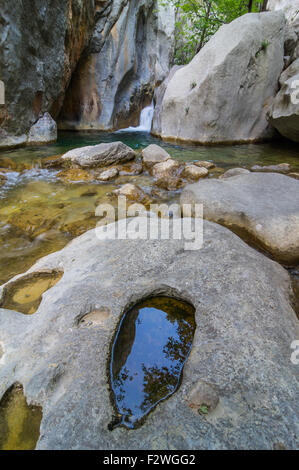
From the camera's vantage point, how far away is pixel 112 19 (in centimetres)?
1285

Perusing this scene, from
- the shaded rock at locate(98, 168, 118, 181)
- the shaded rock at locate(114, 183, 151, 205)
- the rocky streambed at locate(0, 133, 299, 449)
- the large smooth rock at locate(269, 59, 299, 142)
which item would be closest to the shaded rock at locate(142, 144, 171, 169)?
the shaded rock at locate(98, 168, 118, 181)

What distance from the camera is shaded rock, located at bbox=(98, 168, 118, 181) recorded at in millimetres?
5598

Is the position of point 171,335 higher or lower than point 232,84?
lower

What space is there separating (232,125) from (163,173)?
5.64 m

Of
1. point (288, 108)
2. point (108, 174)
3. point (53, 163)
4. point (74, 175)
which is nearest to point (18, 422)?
point (108, 174)

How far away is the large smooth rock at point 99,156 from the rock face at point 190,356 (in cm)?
455

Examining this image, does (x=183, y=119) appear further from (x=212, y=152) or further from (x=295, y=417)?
(x=295, y=417)

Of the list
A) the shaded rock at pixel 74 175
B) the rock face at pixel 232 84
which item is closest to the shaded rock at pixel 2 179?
the shaded rock at pixel 74 175

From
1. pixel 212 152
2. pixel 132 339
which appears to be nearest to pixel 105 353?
pixel 132 339

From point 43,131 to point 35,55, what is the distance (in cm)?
259

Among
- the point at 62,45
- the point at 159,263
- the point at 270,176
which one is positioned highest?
the point at 62,45

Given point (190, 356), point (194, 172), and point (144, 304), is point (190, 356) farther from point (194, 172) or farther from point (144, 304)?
point (194, 172)

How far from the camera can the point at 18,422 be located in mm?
1159
